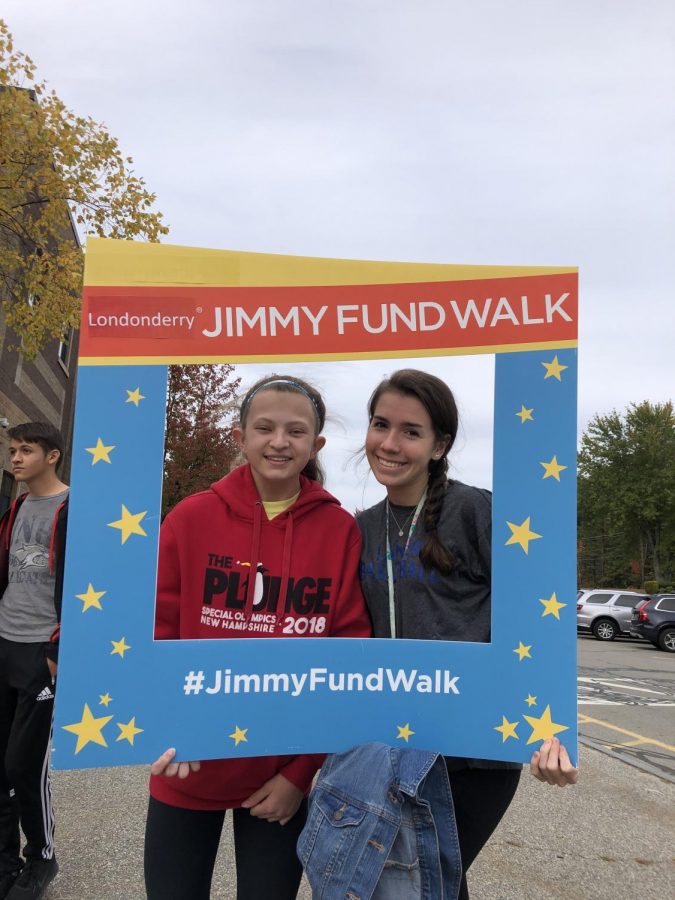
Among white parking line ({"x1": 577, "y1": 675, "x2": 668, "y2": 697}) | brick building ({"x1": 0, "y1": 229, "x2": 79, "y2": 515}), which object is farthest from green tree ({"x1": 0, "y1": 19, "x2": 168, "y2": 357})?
white parking line ({"x1": 577, "y1": 675, "x2": 668, "y2": 697})

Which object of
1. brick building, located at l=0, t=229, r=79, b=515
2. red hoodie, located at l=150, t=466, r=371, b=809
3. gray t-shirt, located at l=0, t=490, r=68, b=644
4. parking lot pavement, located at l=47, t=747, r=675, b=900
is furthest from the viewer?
brick building, located at l=0, t=229, r=79, b=515

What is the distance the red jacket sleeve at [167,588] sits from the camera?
5.43 ft

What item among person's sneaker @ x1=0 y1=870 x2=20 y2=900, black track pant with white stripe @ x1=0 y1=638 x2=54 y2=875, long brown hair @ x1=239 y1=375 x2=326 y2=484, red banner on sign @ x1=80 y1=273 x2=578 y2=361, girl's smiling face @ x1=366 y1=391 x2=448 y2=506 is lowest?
person's sneaker @ x1=0 y1=870 x2=20 y2=900

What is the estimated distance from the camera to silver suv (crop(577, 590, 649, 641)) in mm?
20500

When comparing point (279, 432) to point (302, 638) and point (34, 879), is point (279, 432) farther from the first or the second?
point (34, 879)

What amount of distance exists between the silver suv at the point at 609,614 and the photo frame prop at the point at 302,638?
2091 cm

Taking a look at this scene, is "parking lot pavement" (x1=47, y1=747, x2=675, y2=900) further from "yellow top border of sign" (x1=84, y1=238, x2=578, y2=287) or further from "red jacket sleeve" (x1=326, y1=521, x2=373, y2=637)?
"yellow top border of sign" (x1=84, y1=238, x2=578, y2=287)

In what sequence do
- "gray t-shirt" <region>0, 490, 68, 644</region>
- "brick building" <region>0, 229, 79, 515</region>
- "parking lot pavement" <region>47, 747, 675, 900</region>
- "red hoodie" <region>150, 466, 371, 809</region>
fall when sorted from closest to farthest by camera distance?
"red hoodie" <region>150, 466, 371, 809</region>
"gray t-shirt" <region>0, 490, 68, 644</region>
"parking lot pavement" <region>47, 747, 675, 900</region>
"brick building" <region>0, 229, 79, 515</region>

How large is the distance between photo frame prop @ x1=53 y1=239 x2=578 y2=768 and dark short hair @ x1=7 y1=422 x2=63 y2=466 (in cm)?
167

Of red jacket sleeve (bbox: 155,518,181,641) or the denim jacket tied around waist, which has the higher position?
red jacket sleeve (bbox: 155,518,181,641)

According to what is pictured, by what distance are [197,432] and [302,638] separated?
2.53ft

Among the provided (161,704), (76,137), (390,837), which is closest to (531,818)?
(390,837)

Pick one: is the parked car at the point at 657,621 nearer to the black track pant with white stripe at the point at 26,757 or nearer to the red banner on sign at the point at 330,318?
the black track pant with white stripe at the point at 26,757

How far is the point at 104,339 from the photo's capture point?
1662 millimetres
